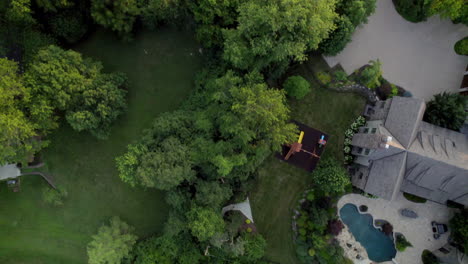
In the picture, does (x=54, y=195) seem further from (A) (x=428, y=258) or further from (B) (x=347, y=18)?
(A) (x=428, y=258)

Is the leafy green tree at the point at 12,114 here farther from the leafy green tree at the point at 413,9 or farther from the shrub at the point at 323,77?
the leafy green tree at the point at 413,9

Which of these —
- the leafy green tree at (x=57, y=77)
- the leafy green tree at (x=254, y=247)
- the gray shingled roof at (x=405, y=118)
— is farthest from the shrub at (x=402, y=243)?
the leafy green tree at (x=57, y=77)

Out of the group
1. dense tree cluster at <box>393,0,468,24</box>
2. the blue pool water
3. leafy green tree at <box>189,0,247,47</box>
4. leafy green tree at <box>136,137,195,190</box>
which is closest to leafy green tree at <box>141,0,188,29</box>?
leafy green tree at <box>189,0,247,47</box>

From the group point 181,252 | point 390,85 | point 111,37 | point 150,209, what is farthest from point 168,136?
point 390,85

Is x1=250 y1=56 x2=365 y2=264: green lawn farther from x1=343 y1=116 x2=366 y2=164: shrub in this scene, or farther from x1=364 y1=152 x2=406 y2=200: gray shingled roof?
x1=364 y1=152 x2=406 y2=200: gray shingled roof

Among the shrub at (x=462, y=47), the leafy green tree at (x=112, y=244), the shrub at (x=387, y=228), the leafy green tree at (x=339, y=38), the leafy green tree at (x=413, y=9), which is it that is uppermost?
the leafy green tree at (x=413, y=9)

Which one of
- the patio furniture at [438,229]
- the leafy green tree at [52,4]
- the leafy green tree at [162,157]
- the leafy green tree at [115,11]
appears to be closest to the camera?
the leafy green tree at [162,157]

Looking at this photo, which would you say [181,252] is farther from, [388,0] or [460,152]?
[388,0]
